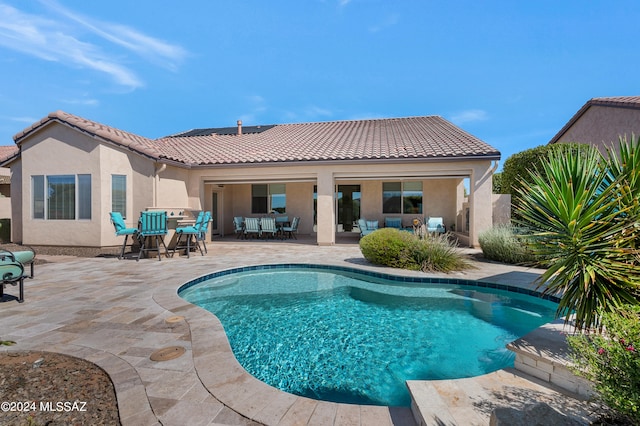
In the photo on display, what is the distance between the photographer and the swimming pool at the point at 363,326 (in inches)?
125

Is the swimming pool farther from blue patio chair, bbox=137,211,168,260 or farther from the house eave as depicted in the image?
the house eave

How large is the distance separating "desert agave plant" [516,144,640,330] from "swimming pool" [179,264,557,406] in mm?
1547

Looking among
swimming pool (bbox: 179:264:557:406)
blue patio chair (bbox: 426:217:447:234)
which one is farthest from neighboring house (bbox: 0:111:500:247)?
swimming pool (bbox: 179:264:557:406)

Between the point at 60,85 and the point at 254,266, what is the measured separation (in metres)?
12.2

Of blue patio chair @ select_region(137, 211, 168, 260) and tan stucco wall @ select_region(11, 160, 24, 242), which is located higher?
tan stucco wall @ select_region(11, 160, 24, 242)

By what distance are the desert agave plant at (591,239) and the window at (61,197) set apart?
11.8 m

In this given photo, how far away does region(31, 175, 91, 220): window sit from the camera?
368 inches

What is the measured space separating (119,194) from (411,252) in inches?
378

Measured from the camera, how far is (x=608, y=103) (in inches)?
518

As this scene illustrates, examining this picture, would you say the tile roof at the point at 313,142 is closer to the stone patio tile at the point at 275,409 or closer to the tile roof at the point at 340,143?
the tile roof at the point at 340,143

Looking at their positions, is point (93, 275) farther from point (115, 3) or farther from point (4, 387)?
point (115, 3)

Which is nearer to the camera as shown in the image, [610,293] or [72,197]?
[610,293]

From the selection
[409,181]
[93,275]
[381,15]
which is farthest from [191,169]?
[409,181]

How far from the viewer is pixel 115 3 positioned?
8008mm
